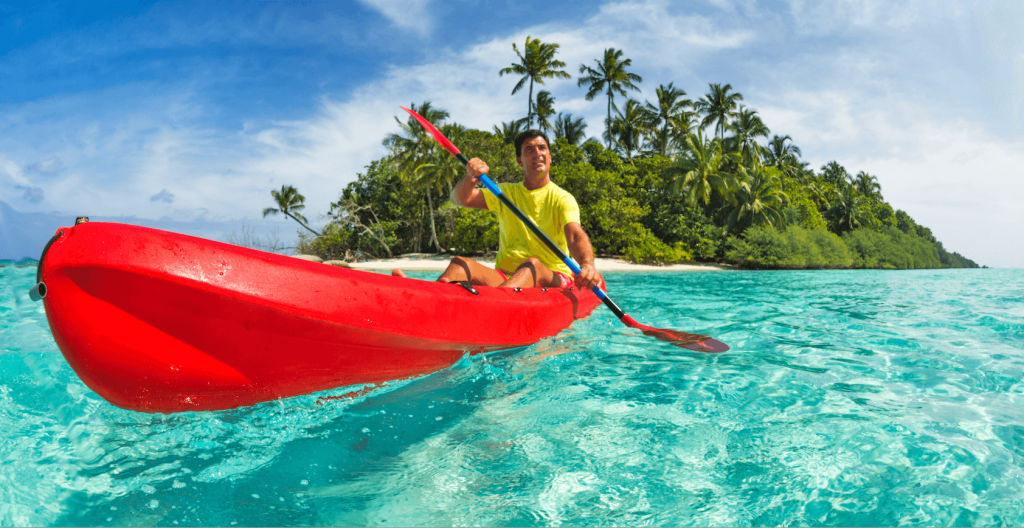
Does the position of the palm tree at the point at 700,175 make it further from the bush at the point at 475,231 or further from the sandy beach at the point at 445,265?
the bush at the point at 475,231

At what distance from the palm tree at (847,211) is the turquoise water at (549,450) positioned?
112ft

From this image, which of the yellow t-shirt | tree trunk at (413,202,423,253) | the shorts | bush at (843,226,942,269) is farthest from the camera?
bush at (843,226,942,269)

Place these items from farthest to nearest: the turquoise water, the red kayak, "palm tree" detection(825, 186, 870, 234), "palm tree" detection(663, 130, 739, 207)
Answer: "palm tree" detection(825, 186, 870, 234) < "palm tree" detection(663, 130, 739, 207) < the red kayak < the turquoise water

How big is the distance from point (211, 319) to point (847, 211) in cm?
3770

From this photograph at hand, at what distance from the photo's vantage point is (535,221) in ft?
12.6

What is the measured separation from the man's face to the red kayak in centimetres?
170

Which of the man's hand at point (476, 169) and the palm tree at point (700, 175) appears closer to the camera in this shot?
the man's hand at point (476, 169)

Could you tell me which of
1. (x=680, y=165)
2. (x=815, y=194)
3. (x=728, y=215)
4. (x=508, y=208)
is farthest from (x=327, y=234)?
(x=815, y=194)

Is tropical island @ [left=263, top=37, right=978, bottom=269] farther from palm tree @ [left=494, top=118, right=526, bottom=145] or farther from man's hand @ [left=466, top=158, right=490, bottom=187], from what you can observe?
man's hand @ [left=466, top=158, right=490, bottom=187]

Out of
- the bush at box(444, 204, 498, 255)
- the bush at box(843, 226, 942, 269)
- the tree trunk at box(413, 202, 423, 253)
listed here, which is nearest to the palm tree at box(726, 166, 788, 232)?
the bush at box(843, 226, 942, 269)

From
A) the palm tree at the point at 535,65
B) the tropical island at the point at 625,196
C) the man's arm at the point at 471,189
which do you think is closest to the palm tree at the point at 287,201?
the tropical island at the point at 625,196

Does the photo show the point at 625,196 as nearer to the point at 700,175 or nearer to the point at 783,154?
the point at 700,175

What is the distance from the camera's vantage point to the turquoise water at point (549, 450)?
1492mm

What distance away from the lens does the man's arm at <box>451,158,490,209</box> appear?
347 centimetres
